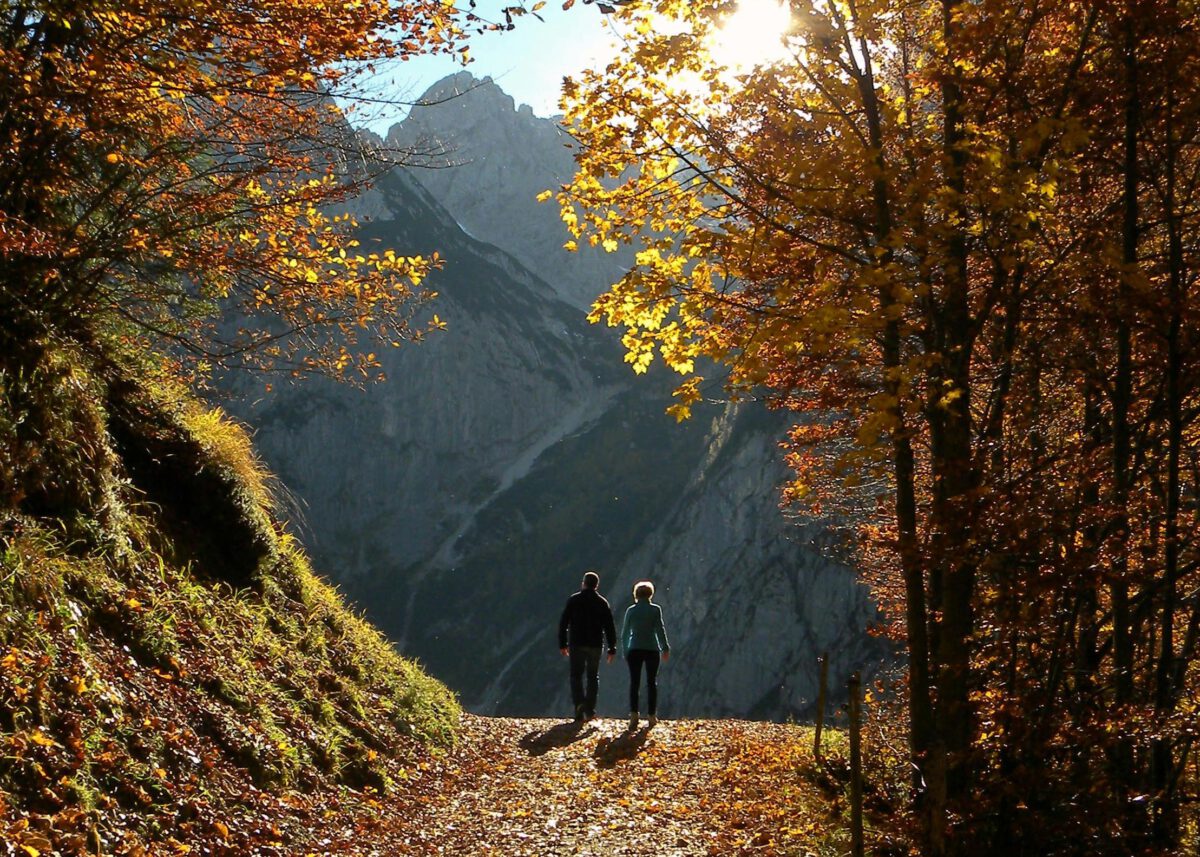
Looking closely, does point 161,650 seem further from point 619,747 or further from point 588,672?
point 588,672

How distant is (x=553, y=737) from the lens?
10.4 meters

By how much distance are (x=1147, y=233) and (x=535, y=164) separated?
116 metres

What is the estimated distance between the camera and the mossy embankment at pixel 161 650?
4.49 m

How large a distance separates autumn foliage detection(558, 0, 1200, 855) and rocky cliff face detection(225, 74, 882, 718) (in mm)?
45975

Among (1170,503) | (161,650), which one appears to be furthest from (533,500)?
Result: (1170,503)

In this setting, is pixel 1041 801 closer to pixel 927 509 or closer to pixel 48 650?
pixel 927 509

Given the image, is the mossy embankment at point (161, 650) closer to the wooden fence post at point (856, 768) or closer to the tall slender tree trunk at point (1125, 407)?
the wooden fence post at point (856, 768)

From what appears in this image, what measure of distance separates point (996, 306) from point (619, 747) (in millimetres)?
5974

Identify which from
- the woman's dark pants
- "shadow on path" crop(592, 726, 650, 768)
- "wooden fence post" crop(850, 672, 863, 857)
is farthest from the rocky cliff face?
"wooden fence post" crop(850, 672, 863, 857)

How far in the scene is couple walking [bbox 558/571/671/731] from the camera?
36.1ft

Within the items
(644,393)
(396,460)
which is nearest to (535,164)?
(644,393)

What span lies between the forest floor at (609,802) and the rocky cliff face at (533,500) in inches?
1656

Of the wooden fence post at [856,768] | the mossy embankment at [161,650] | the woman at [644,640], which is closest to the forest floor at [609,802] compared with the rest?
the mossy embankment at [161,650]

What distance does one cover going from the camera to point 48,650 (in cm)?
480
